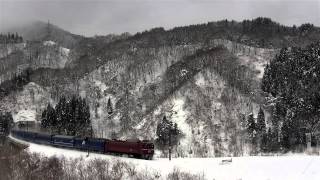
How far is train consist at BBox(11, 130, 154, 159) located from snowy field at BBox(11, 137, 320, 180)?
2.98m

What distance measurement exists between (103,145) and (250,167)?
2671 cm

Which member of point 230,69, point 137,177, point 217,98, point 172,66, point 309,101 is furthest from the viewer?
point 172,66

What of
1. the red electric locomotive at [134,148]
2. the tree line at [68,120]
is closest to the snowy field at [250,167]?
the red electric locomotive at [134,148]

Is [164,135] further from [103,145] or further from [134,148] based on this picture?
[134,148]

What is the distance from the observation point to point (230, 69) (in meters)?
168

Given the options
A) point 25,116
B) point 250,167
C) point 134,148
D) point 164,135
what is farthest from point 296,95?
point 25,116

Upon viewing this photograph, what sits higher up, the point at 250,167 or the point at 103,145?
the point at 103,145

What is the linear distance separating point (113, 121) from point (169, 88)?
23.3 meters

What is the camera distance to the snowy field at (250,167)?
135 feet

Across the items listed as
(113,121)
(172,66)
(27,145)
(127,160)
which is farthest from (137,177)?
(172,66)

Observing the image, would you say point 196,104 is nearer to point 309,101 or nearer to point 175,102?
point 175,102

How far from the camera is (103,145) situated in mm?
66625

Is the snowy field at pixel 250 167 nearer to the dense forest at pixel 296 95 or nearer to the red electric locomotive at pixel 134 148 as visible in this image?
the red electric locomotive at pixel 134 148

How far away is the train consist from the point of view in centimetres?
5906
